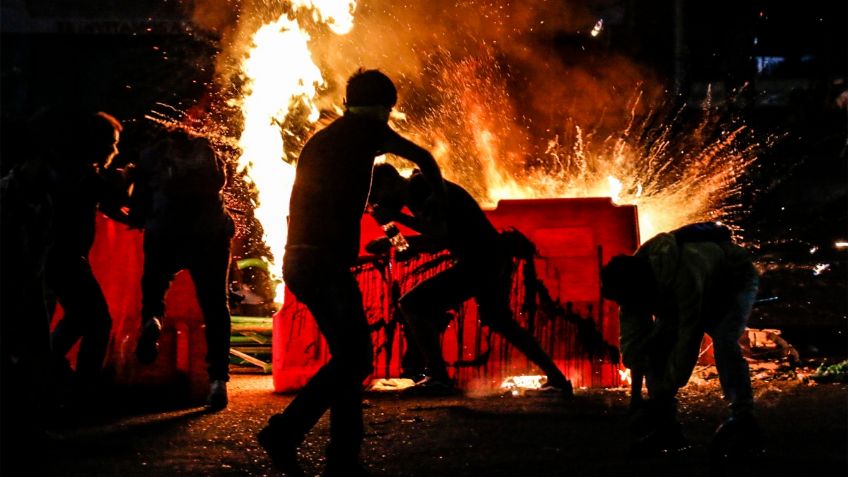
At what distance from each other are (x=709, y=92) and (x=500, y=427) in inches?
622

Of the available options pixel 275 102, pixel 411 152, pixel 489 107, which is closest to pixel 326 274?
pixel 411 152

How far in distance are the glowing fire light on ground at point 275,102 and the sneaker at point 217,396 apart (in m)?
1.58

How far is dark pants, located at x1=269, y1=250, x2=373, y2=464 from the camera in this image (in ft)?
12.8

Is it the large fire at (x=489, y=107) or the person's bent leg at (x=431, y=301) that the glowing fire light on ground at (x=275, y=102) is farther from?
the person's bent leg at (x=431, y=301)

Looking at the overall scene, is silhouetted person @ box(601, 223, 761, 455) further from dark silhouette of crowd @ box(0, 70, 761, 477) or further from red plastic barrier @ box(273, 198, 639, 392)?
red plastic barrier @ box(273, 198, 639, 392)

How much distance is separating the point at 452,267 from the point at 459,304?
30 centimetres

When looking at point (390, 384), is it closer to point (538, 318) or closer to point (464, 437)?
point (538, 318)

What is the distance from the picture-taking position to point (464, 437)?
4977 mm

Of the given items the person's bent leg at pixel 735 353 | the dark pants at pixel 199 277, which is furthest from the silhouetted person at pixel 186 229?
the person's bent leg at pixel 735 353

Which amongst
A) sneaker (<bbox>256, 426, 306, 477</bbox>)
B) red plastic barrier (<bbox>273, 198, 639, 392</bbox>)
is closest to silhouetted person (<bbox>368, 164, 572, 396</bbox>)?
red plastic barrier (<bbox>273, 198, 639, 392</bbox>)

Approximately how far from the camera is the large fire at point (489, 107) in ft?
31.9

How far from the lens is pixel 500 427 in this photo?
Answer: 5281 mm

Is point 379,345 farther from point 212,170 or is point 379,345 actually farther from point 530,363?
point 212,170

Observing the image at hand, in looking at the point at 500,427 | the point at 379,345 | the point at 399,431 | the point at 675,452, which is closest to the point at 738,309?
the point at 675,452
